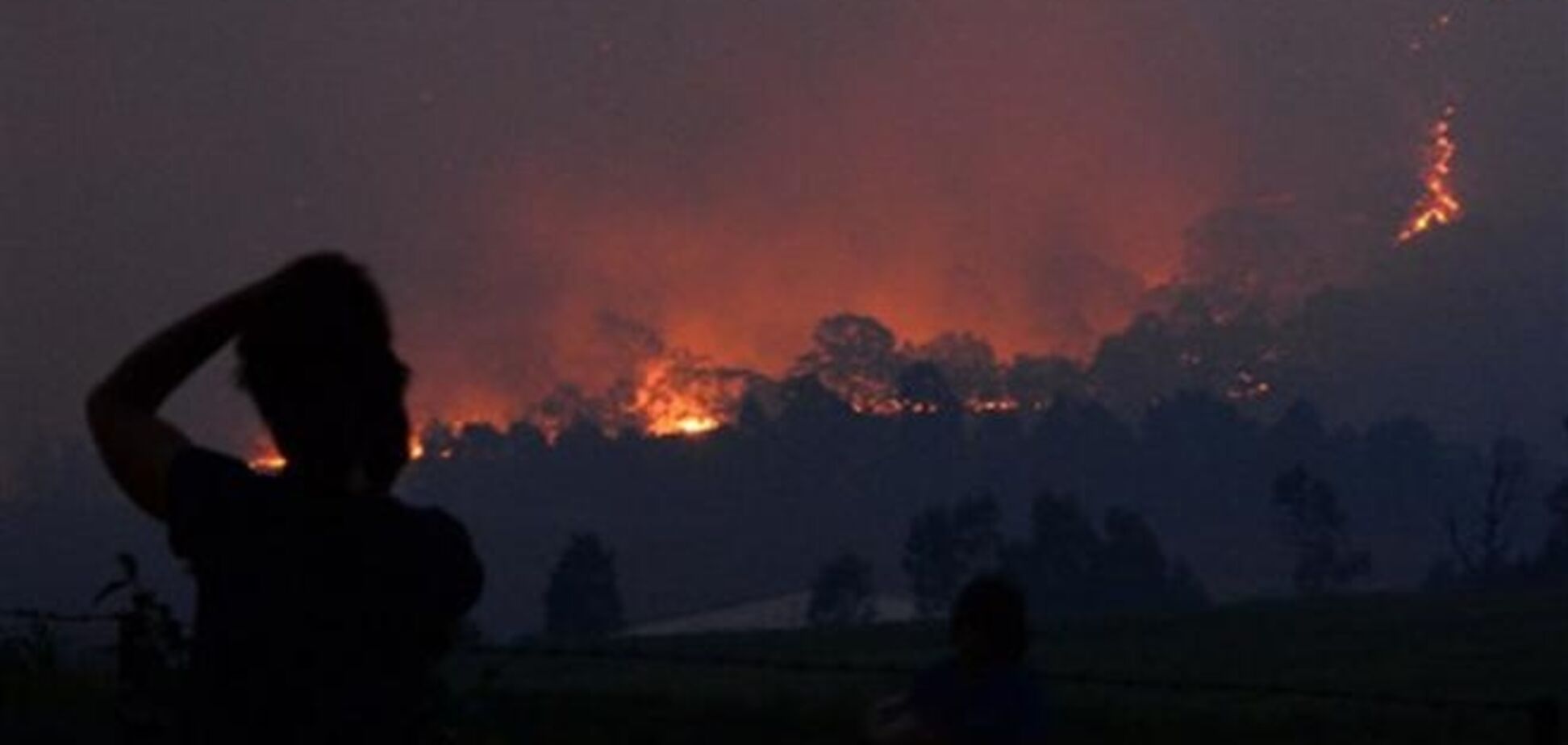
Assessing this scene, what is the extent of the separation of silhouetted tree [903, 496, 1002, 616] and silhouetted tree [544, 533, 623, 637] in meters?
26.5

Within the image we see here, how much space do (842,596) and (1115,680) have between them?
570ft

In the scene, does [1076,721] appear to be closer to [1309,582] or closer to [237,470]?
[237,470]

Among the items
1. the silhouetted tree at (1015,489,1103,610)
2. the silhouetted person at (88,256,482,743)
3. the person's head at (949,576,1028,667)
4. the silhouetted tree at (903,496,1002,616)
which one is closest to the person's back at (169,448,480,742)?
the silhouetted person at (88,256,482,743)

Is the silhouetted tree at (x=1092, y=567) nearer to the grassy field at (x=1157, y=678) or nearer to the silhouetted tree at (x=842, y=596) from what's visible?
the silhouetted tree at (x=842, y=596)

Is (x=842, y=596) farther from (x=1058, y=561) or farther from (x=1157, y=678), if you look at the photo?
(x=1157, y=678)

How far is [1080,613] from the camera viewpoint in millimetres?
165000

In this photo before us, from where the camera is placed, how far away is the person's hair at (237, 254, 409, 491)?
409cm

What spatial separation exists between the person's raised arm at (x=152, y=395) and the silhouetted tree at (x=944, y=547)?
17891 centimetres

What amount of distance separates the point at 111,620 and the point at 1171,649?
91.4 m

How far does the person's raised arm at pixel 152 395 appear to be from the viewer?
160 inches

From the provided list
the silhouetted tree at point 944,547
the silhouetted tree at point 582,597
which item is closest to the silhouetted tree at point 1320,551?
the silhouetted tree at point 944,547

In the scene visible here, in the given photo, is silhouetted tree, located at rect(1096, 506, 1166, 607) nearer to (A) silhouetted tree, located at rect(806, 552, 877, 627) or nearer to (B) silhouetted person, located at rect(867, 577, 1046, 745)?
(A) silhouetted tree, located at rect(806, 552, 877, 627)

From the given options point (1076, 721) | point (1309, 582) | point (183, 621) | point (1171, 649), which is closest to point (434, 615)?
point (183, 621)

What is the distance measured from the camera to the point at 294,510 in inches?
164
